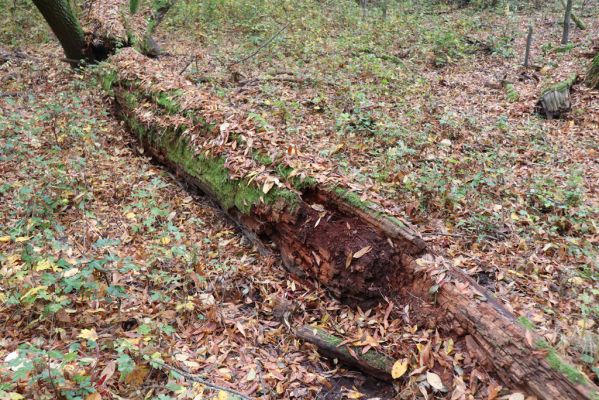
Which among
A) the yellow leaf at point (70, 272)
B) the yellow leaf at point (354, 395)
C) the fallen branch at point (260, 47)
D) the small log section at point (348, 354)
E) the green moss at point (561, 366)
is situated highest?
the fallen branch at point (260, 47)

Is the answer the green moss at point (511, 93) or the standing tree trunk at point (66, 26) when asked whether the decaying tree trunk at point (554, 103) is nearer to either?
the green moss at point (511, 93)

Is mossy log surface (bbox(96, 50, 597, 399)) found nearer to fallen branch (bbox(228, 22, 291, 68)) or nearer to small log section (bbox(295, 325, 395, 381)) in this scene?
small log section (bbox(295, 325, 395, 381))

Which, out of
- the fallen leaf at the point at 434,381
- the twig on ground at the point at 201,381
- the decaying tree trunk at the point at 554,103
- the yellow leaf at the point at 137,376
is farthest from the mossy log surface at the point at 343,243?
the decaying tree trunk at the point at 554,103

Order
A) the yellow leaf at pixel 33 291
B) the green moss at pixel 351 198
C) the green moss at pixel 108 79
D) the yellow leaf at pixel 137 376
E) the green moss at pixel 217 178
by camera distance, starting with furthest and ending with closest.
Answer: the green moss at pixel 108 79 < the green moss at pixel 217 178 < the green moss at pixel 351 198 < the yellow leaf at pixel 33 291 < the yellow leaf at pixel 137 376

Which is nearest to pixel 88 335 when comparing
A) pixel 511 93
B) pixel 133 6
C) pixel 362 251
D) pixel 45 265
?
pixel 45 265

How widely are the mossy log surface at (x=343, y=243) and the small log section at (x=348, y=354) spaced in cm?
46

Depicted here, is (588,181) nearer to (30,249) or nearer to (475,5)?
(30,249)

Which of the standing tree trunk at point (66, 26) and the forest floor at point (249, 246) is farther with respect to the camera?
the standing tree trunk at point (66, 26)

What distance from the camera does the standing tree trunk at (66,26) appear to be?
335 inches

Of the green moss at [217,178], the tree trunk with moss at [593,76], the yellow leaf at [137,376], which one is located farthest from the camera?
the tree trunk with moss at [593,76]

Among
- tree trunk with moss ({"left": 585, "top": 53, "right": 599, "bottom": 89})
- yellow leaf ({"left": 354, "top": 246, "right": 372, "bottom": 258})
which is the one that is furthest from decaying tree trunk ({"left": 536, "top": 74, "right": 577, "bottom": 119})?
yellow leaf ({"left": 354, "top": 246, "right": 372, "bottom": 258})

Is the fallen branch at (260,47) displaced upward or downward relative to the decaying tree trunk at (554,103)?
upward

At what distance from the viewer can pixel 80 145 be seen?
648cm

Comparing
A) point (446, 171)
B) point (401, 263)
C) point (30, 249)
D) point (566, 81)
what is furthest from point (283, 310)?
point (566, 81)
